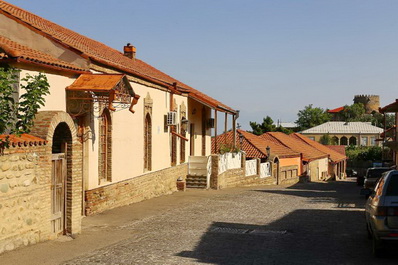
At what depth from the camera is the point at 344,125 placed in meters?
98.0

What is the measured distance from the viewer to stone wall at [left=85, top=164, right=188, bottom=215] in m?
14.9

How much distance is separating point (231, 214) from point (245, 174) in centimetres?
1641

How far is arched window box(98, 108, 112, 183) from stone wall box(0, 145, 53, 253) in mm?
5440

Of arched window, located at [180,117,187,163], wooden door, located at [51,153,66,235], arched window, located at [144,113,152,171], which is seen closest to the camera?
wooden door, located at [51,153,66,235]

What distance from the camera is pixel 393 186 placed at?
909 centimetres

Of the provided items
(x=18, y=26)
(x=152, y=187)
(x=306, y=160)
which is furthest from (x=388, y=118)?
(x=18, y=26)

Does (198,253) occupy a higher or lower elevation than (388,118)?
lower

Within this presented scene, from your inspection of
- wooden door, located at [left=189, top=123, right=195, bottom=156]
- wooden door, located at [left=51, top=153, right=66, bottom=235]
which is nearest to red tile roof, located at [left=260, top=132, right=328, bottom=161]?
wooden door, located at [left=189, top=123, right=195, bottom=156]

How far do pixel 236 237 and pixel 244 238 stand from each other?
226 millimetres

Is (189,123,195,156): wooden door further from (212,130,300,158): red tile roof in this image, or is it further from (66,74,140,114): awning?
(66,74,140,114): awning

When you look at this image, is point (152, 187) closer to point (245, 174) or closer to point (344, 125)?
point (245, 174)

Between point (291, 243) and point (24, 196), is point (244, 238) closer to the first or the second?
point (291, 243)

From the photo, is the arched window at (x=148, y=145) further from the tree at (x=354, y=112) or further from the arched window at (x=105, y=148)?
the tree at (x=354, y=112)

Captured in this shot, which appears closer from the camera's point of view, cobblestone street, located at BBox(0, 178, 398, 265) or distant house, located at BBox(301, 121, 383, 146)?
cobblestone street, located at BBox(0, 178, 398, 265)
